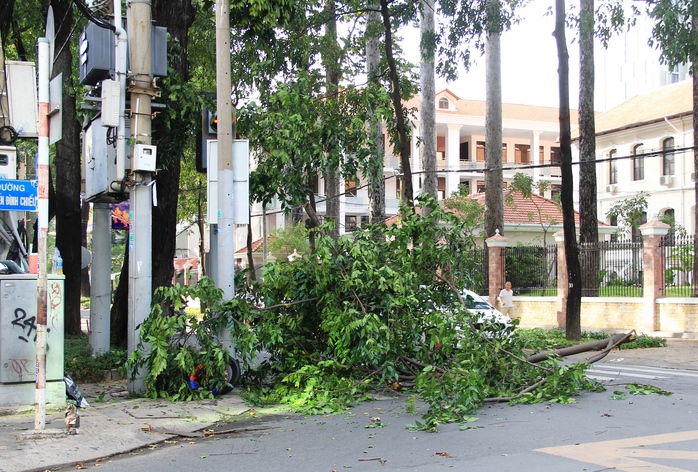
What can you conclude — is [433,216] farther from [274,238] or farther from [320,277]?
[274,238]

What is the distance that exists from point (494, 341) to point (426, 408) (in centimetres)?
153

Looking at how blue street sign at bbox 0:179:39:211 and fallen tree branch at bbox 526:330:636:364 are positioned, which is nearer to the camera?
blue street sign at bbox 0:179:39:211

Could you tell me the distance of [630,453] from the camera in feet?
22.6

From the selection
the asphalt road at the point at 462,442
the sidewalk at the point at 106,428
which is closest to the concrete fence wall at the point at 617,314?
the asphalt road at the point at 462,442

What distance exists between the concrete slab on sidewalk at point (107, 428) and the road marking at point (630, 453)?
13.3 feet

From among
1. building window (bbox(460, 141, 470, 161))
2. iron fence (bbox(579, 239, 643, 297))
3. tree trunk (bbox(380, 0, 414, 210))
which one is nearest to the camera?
tree trunk (bbox(380, 0, 414, 210))

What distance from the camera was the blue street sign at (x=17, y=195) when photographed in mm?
8773

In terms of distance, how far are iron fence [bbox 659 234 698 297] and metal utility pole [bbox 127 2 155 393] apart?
1611cm

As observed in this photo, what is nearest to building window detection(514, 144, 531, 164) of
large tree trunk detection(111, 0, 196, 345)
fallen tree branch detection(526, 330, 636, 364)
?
large tree trunk detection(111, 0, 196, 345)

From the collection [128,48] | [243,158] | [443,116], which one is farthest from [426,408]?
[443,116]

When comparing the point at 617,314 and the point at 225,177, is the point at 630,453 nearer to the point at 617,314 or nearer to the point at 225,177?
the point at 225,177

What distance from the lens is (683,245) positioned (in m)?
21.5

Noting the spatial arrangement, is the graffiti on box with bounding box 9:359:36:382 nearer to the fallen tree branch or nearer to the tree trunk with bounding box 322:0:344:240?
the fallen tree branch

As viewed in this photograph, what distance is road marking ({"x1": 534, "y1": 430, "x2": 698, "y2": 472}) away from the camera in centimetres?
638
